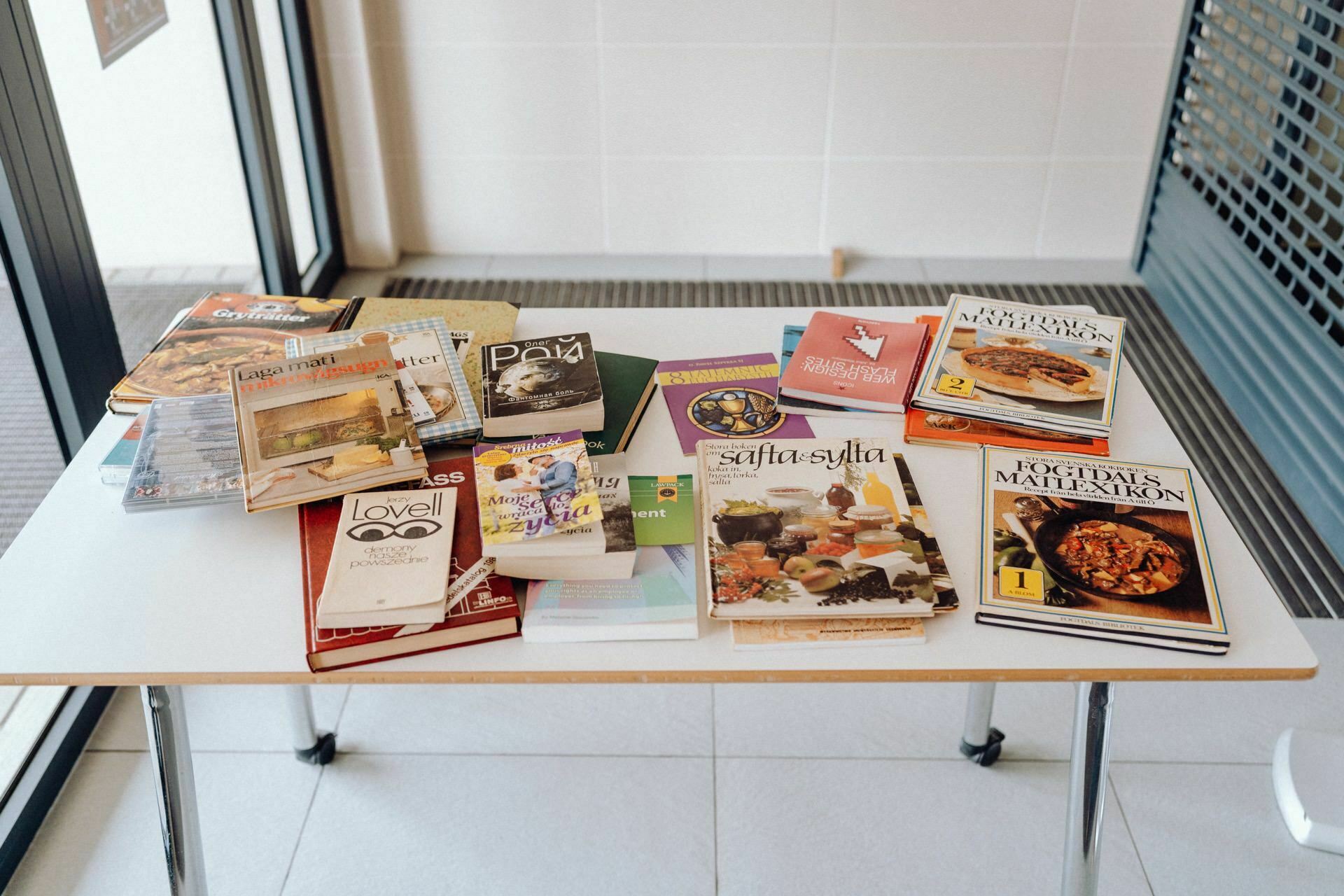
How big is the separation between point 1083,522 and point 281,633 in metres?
0.78

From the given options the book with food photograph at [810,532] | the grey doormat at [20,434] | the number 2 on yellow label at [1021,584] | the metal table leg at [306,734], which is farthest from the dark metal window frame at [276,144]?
the number 2 on yellow label at [1021,584]

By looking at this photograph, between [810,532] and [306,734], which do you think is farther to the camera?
[306,734]

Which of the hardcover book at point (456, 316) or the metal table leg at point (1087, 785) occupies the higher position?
the hardcover book at point (456, 316)

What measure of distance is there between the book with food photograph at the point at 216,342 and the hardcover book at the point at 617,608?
539 mm

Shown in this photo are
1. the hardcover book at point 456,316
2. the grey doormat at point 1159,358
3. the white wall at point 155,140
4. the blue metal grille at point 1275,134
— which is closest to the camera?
the hardcover book at point 456,316

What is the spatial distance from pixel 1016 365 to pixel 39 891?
152cm

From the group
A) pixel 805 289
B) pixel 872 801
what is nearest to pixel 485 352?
pixel 872 801

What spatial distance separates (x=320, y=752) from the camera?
5.60 ft

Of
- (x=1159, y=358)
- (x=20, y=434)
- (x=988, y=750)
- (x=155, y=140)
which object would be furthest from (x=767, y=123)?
(x=20, y=434)

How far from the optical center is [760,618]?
993 mm

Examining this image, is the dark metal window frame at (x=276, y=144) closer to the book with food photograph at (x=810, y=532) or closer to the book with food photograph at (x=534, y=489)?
the book with food photograph at (x=534, y=489)

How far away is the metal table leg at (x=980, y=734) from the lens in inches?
65.7

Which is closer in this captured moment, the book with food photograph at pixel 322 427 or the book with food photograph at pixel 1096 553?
the book with food photograph at pixel 1096 553

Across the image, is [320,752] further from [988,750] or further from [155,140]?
[155,140]
